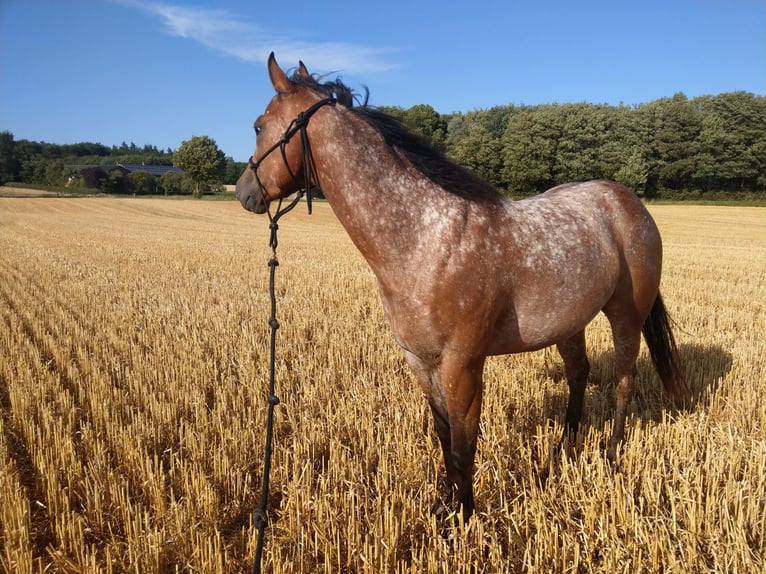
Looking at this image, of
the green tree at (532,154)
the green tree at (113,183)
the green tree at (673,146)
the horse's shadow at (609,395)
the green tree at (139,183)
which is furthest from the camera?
the green tree at (139,183)

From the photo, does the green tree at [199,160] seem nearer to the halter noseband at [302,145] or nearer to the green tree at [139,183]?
the green tree at [139,183]

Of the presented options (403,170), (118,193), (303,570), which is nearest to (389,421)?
(303,570)

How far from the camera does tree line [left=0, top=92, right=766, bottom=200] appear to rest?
47.0 metres

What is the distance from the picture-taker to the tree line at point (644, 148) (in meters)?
47.0

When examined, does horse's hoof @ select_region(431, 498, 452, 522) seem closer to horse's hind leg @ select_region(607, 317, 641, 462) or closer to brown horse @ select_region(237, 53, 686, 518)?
brown horse @ select_region(237, 53, 686, 518)

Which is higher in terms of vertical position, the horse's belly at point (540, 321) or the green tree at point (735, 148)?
the green tree at point (735, 148)

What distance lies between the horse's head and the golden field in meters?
1.94

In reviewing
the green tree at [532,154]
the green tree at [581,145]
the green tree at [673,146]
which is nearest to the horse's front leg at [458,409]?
the green tree at [532,154]

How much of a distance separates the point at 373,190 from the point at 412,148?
1.45 feet

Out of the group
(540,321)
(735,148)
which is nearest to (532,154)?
(735,148)

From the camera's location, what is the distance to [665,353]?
14.4ft

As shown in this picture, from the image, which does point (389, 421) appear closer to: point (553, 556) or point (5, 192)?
point (553, 556)

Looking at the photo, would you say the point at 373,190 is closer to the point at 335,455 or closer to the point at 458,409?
the point at 458,409

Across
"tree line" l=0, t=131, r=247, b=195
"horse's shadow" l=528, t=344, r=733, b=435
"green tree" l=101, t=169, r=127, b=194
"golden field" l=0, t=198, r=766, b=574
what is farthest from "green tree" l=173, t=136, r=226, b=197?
"horse's shadow" l=528, t=344, r=733, b=435
